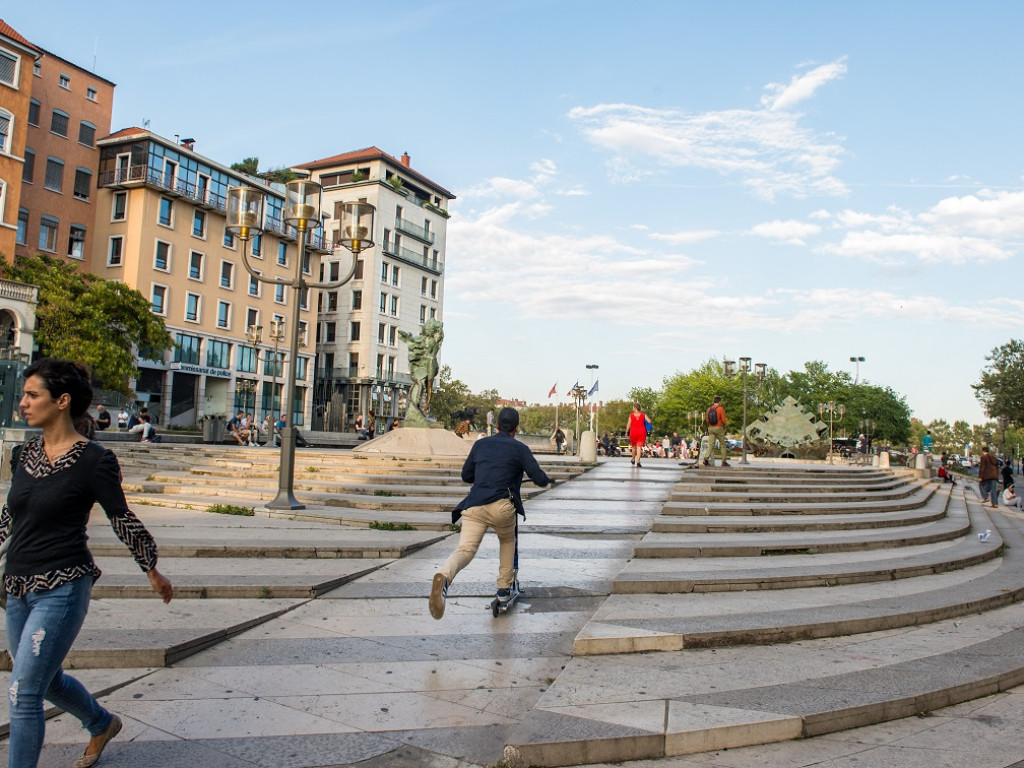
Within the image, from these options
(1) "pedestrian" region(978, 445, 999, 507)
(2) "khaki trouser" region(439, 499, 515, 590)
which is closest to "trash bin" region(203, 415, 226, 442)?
(2) "khaki trouser" region(439, 499, 515, 590)

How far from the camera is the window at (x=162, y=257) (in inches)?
1772

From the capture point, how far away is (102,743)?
333 cm

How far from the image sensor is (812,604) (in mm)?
6555

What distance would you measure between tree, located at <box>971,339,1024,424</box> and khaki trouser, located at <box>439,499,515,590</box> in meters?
51.5

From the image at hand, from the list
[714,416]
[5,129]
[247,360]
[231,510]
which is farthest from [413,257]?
[231,510]

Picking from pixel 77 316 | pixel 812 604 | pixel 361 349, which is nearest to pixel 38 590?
pixel 812 604

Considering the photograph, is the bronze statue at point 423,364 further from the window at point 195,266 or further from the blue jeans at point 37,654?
the window at point 195,266

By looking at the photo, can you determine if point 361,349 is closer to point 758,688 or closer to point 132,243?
point 132,243

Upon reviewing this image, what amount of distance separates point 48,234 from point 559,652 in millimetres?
45898

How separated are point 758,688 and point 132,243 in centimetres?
4706

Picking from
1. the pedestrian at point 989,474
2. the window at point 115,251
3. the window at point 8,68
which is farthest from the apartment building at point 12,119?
the pedestrian at point 989,474

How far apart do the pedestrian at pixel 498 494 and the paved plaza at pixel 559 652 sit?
528 millimetres

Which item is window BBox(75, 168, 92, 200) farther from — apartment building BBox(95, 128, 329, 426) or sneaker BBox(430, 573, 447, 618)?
sneaker BBox(430, 573, 447, 618)

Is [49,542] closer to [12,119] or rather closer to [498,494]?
[498,494]
